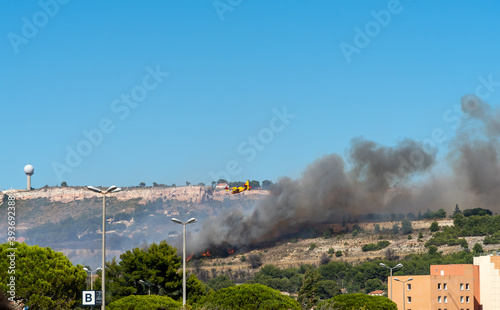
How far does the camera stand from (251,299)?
197 feet

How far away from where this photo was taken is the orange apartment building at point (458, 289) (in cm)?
10994

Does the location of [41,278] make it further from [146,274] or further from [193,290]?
[193,290]

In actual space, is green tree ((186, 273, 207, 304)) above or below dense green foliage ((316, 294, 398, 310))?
above

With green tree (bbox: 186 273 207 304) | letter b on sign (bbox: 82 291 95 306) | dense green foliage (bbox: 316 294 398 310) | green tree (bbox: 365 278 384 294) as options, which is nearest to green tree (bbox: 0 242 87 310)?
green tree (bbox: 186 273 207 304)

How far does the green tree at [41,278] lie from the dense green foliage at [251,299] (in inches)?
637

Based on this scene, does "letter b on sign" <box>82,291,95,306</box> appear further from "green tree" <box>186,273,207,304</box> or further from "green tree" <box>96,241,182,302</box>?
"green tree" <box>96,241,182,302</box>

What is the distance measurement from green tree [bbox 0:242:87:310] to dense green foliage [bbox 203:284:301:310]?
16169mm

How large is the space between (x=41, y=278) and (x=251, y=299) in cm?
2150

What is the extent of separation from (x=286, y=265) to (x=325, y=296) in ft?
150

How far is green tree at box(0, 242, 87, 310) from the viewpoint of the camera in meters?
64.6

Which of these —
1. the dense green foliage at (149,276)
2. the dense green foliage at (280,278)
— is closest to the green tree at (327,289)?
the dense green foliage at (280,278)

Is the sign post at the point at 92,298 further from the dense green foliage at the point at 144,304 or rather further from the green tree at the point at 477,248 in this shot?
the green tree at the point at 477,248

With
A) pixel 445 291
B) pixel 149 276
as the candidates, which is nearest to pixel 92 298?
pixel 149 276

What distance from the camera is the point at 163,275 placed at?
76938 millimetres
